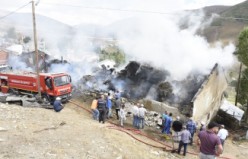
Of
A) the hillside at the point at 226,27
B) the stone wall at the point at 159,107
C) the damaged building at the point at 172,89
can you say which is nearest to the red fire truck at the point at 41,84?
the damaged building at the point at 172,89

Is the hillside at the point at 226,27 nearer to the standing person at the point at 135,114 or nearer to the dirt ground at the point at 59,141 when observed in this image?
the standing person at the point at 135,114

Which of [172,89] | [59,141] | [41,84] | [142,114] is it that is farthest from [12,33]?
[59,141]

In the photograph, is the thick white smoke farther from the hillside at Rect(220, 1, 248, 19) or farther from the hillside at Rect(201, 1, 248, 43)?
the hillside at Rect(220, 1, 248, 19)

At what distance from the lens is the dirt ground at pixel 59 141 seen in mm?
9188

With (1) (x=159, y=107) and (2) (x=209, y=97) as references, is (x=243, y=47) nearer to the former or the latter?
(2) (x=209, y=97)

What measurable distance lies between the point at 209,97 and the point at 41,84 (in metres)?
11.2

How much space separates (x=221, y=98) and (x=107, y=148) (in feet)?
60.2

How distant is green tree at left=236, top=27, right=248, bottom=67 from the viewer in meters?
23.4

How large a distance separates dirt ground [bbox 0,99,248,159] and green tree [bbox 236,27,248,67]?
1327 centimetres

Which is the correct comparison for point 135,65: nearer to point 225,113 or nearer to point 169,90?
point 169,90

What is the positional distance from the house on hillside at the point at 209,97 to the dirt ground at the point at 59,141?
826cm

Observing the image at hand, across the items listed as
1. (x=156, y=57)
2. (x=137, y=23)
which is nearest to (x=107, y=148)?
(x=156, y=57)

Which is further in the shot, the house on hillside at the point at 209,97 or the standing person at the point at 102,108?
the house on hillside at the point at 209,97

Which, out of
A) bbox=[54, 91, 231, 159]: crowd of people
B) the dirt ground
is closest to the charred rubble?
bbox=[54, 91, 231, 159]: crowd of people
